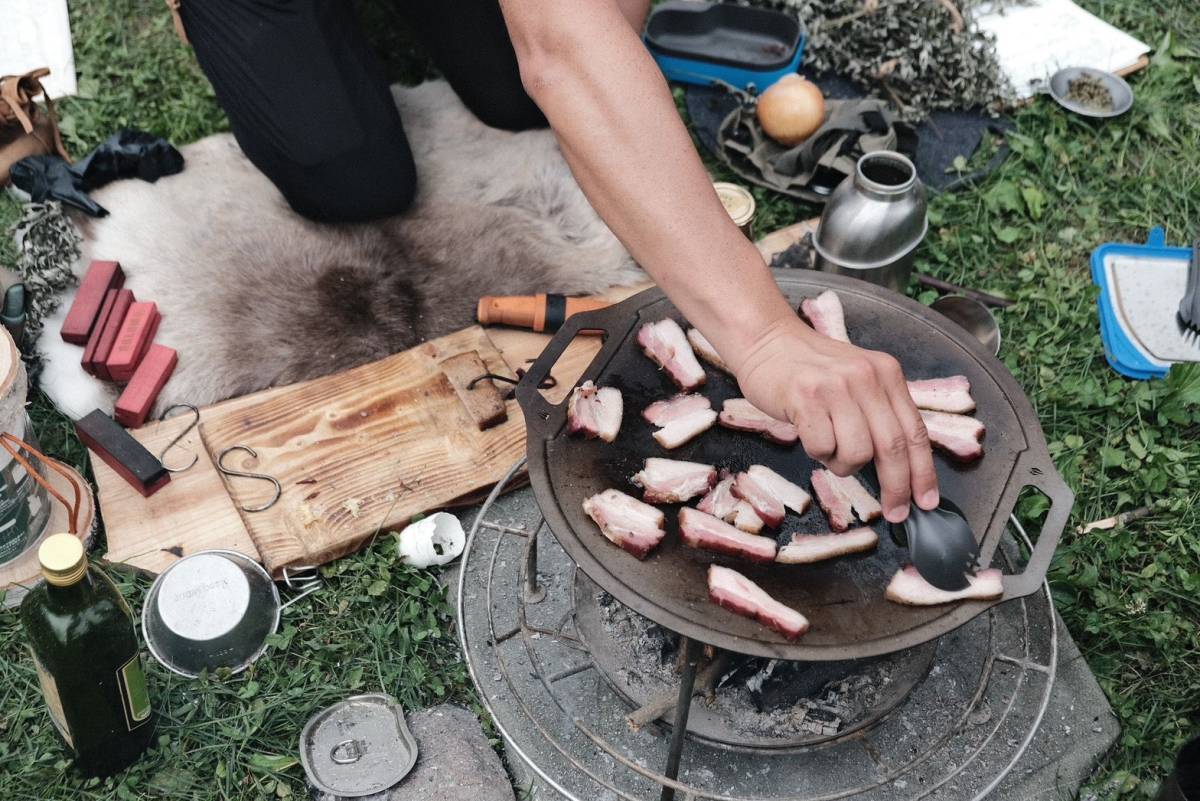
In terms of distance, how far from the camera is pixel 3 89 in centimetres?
397

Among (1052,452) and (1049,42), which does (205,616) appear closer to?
(1052,452)

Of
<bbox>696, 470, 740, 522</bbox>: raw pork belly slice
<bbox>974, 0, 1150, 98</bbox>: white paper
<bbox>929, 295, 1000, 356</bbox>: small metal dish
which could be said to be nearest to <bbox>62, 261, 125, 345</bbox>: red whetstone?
<bbox>696, 470, 740, 522</bbox>: raw pork belly slice

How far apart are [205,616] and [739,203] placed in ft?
8.16

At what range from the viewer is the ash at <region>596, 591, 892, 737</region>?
2.82 meters

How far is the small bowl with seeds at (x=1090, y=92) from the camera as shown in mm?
4777

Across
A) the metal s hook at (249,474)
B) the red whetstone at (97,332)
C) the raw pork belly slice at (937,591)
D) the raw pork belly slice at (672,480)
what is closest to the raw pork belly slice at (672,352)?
the raw pork belly slice at (672,480)

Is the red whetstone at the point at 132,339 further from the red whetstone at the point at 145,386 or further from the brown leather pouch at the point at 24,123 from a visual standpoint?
the brown leather pouch at the point at 24,123

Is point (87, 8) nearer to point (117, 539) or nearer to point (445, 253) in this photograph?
point (445, 253)

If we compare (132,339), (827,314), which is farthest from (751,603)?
(132,339)

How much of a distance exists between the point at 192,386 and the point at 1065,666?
9.86 ft

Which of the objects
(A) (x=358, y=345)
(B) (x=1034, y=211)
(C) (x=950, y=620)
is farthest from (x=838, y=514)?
(B) (x=1034, y=211)

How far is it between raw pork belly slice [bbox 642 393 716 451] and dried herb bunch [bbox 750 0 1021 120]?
8.77ft

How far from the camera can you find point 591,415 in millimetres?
2596

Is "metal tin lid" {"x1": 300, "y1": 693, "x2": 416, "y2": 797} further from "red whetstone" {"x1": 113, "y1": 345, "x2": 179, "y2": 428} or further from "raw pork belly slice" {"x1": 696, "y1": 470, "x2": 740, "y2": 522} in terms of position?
"red whetstone" {"x1": 113, "y1": 345, "x2": 179, "y2": 428}
